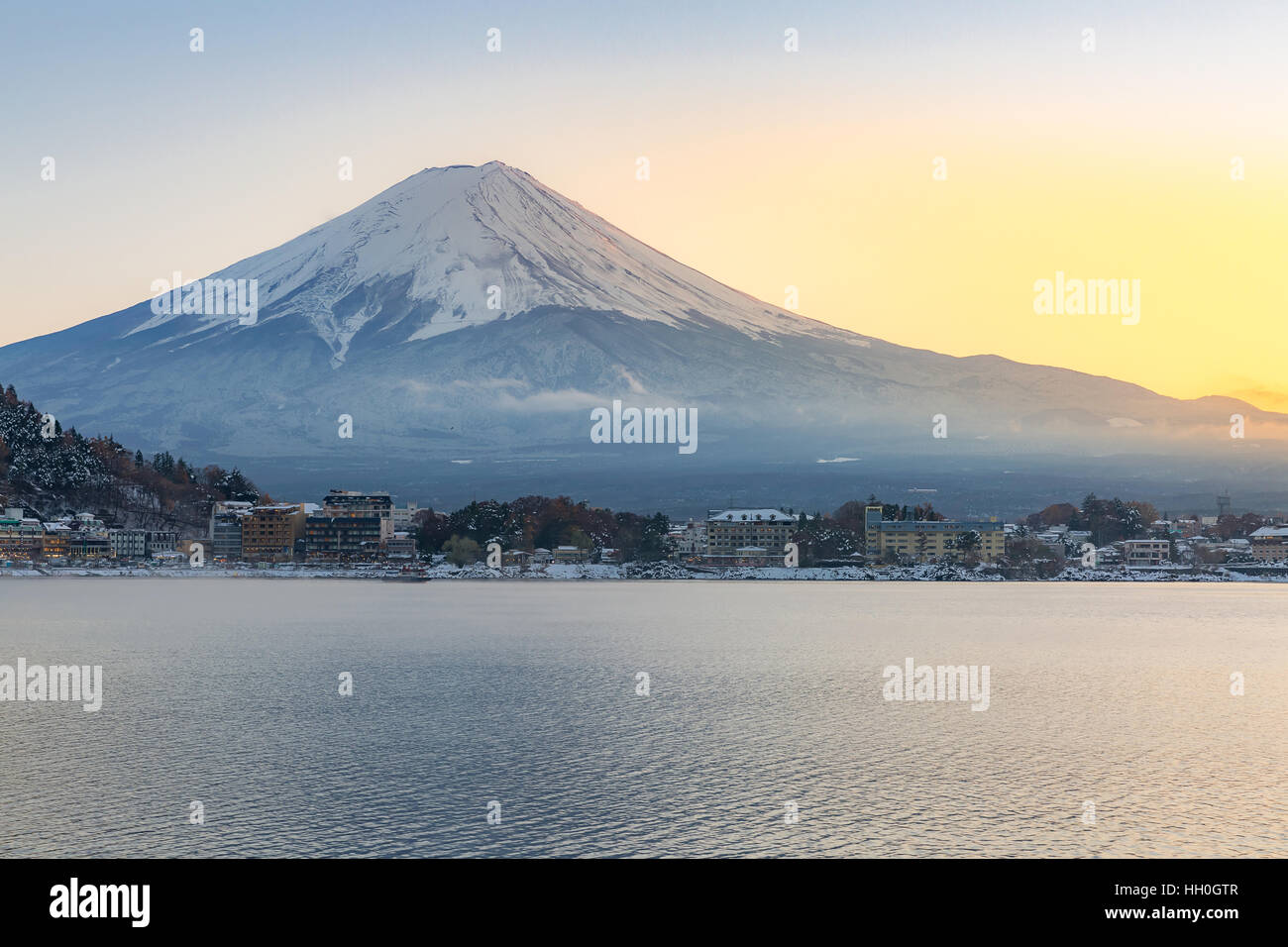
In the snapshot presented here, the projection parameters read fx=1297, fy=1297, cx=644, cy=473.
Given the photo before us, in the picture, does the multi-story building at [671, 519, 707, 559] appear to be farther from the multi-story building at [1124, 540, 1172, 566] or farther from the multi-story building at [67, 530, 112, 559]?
the multi-story building at [67, 530, 112, 559]

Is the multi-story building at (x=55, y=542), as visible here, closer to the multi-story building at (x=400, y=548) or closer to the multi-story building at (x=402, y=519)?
the multi-story building at (x=400, y=548)

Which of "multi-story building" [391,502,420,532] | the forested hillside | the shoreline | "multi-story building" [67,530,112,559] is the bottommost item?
the shoreline

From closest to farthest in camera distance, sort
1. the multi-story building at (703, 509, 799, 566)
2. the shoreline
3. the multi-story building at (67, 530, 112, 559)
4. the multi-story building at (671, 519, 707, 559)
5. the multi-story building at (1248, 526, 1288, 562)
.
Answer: the shoreline < the multi-story building at (67, 530, 112, 559) < the multi-story building at (703, 509, 799, 566) < the multi-story building at (1248, 526, 1288, 562) < the multi-story building at (671, 519, 707, 559)

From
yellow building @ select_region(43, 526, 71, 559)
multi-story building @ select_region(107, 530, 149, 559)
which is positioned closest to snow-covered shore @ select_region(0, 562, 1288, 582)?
yellow building @ select_region(43, 526, 71, 559)

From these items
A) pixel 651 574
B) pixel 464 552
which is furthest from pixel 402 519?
pixel 651 574

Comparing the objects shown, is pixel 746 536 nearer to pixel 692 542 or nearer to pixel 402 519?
pixel 692 542

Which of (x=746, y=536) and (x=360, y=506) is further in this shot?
(x=360, y=506)
